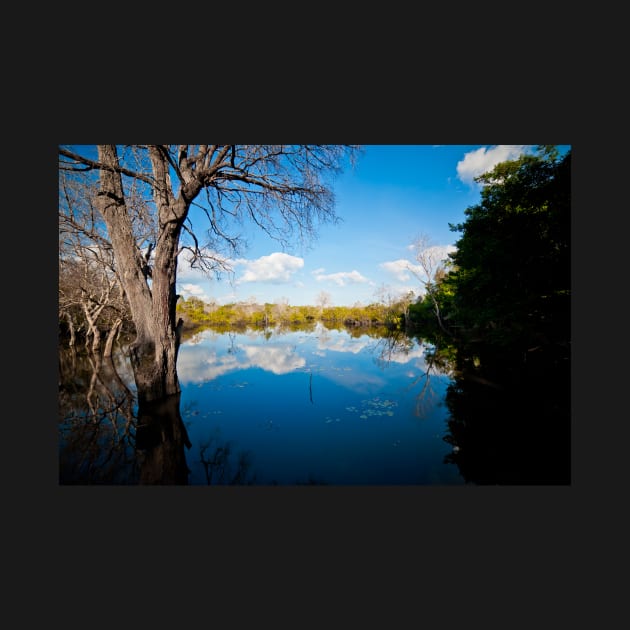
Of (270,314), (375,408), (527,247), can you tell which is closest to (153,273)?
(375,408)

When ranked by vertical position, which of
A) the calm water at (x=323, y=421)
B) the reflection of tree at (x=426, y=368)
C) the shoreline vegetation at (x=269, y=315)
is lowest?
the calm water at (x=323, y=421)

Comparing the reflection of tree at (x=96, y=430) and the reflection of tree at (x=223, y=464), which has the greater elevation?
the reflection of tree at (x=96, y=430)

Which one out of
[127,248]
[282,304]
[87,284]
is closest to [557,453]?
[127,248]

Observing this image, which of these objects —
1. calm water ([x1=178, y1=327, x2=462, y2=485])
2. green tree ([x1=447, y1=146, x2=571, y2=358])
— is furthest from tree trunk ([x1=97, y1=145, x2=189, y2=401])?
green tree ([x1=447, y1=146, x2=571, y2=358])

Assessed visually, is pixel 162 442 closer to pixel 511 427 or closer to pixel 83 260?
pixel 511 427

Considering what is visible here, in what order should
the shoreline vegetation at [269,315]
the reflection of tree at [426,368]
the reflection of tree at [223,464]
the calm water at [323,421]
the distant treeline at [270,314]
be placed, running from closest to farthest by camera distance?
1. the reflection of tree at [223,464]
2. the calm water at [323,421]
3. the reflection of tree at [426,368]
4. the shoreline vegetation at [269,315]
5. the distant treeline at [270,314]

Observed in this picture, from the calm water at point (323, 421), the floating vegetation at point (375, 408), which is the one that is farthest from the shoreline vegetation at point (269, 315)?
the floating vegetation at point (375, 408)

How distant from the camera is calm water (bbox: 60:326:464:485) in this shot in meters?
4.07

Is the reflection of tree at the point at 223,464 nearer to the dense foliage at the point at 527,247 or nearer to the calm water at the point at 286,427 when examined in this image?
the calm water at the point at 286,427

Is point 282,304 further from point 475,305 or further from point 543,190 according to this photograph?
point 543,190

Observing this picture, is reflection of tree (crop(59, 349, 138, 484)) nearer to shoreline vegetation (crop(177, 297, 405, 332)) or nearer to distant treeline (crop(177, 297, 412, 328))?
shoreline vegetation (crop(177, 297, 405, 332))

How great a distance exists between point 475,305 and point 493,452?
7.52m

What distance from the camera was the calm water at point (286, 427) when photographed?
407cm

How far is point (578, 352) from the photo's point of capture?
3.82 metres
